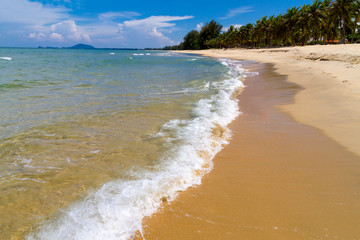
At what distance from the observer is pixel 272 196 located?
2.35 metres

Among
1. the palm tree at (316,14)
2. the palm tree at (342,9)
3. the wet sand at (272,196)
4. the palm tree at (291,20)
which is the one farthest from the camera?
the palm tree at (291,20)

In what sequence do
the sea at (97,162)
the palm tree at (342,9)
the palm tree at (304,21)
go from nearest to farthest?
the sea at (97,162) < the palm tree at (342,9) < the palm tree at (304,21)

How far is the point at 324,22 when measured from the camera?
42469 millimetres

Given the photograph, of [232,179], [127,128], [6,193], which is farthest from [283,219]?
[127,128]

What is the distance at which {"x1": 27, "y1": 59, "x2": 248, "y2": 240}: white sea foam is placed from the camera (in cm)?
192

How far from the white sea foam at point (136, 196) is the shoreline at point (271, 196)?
6.0 inches

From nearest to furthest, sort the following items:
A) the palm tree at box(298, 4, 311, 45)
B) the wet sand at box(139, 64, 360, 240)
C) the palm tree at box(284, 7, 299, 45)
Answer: the wet sand at box(139, 64, 360, 240) < the palm tree at box(298, 4, 311, 45) < the palm tree at box(284, 7, 299, 45)

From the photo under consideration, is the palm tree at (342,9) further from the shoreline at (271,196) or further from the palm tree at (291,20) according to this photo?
the shoreline at (271,196)

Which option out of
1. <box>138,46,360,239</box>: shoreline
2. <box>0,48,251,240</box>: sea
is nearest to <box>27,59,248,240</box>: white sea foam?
<box>0,48,251,240</box>: sea

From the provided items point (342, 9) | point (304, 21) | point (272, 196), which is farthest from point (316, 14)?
point (272, 196)

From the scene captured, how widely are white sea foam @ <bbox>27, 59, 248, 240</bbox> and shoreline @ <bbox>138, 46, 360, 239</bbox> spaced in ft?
0.50

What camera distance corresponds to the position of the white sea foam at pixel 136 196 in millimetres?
1917

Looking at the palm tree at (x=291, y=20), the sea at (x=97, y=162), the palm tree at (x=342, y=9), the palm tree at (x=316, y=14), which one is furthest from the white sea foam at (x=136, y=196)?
the palm tree at (x=291, y=20)

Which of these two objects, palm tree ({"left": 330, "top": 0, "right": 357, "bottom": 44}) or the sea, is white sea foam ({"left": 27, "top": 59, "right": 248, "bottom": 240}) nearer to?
the sea
